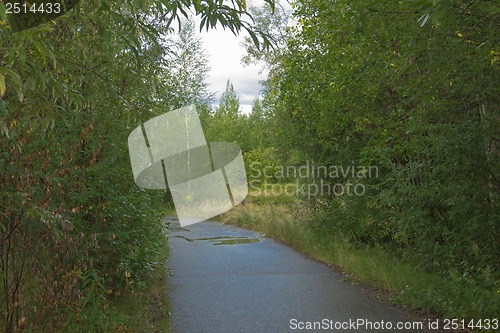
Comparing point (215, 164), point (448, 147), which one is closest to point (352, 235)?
point (448, 147)

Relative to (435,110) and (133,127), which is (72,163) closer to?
(133,127)

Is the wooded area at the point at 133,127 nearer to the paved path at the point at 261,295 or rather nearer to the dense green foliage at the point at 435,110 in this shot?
the dense green foliage at the point at 435,110

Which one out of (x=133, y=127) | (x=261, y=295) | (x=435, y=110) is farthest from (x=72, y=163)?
(x=435, y=110)

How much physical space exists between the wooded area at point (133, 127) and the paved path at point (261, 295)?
110cm

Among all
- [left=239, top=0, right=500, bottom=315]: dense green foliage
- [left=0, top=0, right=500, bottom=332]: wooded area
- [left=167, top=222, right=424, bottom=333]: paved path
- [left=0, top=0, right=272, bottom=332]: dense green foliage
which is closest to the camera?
[left=0, top=0, right=272, bottom=332]: dense green foliage

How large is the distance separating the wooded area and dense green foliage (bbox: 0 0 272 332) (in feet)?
0.07

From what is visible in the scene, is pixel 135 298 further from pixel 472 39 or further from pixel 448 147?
pixel 472 39

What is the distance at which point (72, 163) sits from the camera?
6953 millimetres

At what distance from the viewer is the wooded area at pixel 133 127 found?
4.20 meters

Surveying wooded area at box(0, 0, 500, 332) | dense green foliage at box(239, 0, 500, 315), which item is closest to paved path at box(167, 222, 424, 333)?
wooded area at box(0, 0, 500, 332)

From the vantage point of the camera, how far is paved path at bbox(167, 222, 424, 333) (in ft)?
23.8

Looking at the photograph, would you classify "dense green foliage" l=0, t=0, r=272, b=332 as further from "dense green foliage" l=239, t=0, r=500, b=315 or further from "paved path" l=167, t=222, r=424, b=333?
"dense green foliage" l=239, t=0, r=500, b=315

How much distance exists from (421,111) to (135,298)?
4816 millimetres

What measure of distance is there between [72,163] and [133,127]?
6.36 ft
